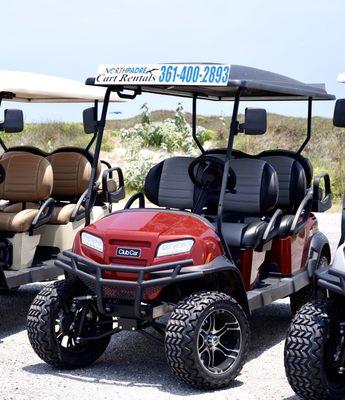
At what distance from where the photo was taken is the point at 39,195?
279 inches

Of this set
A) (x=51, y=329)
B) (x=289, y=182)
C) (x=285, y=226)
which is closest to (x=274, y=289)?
(x=285, y=226)

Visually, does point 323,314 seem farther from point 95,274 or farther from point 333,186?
point 333,186

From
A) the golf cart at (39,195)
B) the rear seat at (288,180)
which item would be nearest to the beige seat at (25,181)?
the golf cart at (39,195)

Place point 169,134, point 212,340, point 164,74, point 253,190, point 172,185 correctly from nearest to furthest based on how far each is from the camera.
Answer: point 212,340
point 164,74
point 253,190
point 172,185
point 169,134

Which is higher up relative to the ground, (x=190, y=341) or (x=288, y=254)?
(x=288, y=254)

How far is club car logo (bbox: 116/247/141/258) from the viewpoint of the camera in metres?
5.30

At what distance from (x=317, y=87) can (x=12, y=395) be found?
3.30m

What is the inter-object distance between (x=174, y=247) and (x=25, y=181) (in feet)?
7.21

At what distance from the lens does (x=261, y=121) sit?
5.66 metres

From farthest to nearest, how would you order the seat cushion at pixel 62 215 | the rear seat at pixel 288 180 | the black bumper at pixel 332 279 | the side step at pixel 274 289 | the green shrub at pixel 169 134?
the green shrub at pixel 169 134 < the seat cushion at pixel 62 215 < the rear seat at pixel 288 180 < the side step at pixel 274 289 < the black bumper at pixel 332 279

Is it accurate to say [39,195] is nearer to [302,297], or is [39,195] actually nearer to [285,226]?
[285,226]

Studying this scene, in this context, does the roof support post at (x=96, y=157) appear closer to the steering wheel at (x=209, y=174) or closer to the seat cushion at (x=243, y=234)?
the steering wheel at (x=209, y=174)

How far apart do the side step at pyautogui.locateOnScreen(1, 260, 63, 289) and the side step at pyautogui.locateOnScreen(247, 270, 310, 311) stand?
1.59 m

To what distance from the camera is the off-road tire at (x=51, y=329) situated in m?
5.44
